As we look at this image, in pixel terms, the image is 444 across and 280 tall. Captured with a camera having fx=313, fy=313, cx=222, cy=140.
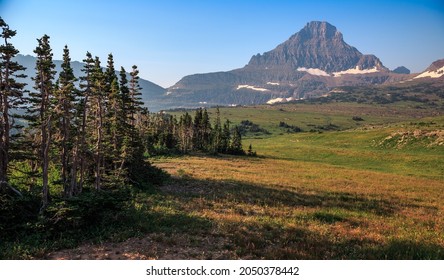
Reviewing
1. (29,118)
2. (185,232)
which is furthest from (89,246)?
(29,118)

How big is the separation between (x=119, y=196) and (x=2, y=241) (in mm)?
5181

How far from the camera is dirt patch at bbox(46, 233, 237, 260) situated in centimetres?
1116

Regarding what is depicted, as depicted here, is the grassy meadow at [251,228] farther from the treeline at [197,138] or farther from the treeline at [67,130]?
the treeline at [197,138]

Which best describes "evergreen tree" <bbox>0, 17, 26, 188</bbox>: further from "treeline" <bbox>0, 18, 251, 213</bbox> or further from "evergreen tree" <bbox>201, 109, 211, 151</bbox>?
"evergreen tree" <bbox>201, 109, 211, 151</bbox>

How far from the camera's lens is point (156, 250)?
38.7 ft

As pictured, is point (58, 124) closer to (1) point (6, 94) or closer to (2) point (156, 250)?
(1) point (6, 94)

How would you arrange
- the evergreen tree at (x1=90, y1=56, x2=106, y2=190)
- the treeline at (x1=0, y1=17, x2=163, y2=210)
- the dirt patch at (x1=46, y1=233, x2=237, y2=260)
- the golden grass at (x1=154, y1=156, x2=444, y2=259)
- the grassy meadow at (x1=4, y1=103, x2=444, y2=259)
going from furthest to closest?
the evergreen tree at (x1=90, y1=56, x2=106, y2=190), the treeline at (x1=0, y1=17, x2=163, y2=210), the golden grass at (x1=154, y1=156, x2=444, y2=259), the grassy meadow at (x1=4, y1=103, x2=444, y2=259), the dirt patch at (x1=46, y1=233, x2=237, y2=260)

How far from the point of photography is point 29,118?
551 inches

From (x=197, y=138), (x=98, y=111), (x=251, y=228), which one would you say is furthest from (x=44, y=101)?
(x=197, y=138)

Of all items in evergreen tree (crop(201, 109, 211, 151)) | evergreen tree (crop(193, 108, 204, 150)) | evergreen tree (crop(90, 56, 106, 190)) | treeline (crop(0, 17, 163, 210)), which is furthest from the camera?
evergreen tree (crop(201, 109, 211, 151))

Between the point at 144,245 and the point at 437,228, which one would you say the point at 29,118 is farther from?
the point at 437,228

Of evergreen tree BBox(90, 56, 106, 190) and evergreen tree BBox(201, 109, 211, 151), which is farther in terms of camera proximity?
evergreen tree BBox(201, 109, 211, 151)

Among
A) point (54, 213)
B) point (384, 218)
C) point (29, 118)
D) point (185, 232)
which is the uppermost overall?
point (29, 118)

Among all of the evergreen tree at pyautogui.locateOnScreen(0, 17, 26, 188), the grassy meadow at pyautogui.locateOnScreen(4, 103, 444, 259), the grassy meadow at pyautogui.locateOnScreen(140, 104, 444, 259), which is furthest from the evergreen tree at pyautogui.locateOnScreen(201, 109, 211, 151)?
the evergreen tree at pyautogui.locateOnScreen(0, 17, 26, 188)
